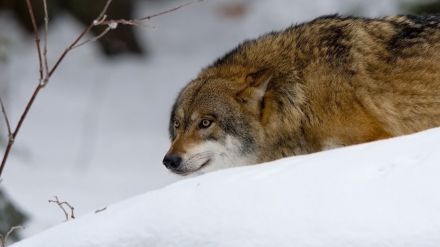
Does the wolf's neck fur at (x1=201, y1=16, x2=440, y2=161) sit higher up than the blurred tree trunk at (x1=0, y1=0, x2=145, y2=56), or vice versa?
the wolf's neck fur at (x1=201, y1=16, x2=440, y2=161)

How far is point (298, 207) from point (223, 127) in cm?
248

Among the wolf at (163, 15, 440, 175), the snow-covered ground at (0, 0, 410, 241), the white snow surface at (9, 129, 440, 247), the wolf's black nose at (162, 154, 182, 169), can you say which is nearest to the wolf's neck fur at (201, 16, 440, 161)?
the wolf at (163, 15, 440, 175)

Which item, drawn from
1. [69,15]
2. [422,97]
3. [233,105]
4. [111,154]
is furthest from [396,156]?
[69,15]

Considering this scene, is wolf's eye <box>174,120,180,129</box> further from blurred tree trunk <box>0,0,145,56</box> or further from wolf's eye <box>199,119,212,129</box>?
blurred tree trunk <box>0,0,145,56</box>

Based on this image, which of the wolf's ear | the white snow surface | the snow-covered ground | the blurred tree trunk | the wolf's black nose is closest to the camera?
the white snow surface

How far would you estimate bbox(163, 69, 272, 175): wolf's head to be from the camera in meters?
6.20

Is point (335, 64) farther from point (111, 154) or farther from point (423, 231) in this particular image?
point (111, 154)

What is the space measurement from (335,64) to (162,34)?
40.4 ft

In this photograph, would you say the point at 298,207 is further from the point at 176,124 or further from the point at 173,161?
the point at 176,124

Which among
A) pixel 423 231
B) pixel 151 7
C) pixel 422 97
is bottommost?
pixel 151 7

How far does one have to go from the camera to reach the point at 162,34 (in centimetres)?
1806

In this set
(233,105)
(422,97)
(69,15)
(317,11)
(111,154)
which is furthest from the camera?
(69,15)

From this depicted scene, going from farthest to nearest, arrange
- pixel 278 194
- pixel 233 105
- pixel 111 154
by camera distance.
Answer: pixel 111 154 < pixel 233 105 < pixel 278 194

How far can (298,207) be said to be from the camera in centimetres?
380
